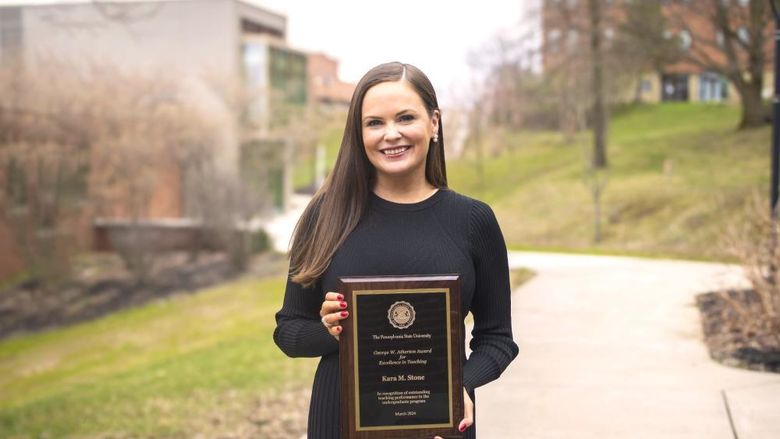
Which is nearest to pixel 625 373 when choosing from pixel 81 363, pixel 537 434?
pixel 537 434

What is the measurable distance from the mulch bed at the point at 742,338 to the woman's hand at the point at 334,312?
526cm

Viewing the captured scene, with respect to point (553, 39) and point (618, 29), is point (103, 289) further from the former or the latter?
point (618, 29)

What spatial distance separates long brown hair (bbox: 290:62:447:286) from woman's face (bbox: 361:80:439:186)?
1.0 inches

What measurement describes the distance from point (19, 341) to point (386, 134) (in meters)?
19.3

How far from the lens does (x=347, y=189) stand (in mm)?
2264

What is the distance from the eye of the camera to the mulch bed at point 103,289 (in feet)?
70.0

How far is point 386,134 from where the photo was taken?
7.13 feet

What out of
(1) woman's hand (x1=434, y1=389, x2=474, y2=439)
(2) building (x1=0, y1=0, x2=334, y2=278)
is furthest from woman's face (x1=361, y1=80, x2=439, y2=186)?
(2) building (x1=0, y1=0, x2=334, y2=278)

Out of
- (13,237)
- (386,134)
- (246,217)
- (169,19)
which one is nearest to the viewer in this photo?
(386,134)

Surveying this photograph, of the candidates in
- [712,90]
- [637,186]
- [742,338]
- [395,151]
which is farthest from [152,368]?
[712,90]

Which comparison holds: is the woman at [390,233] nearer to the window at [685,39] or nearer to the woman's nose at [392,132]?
the woman's nose at [392,132]

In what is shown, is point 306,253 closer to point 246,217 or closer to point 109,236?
point 246,217

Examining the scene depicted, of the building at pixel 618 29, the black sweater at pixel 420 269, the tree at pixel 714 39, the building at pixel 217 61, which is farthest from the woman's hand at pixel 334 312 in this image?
the building at pixel 217 61

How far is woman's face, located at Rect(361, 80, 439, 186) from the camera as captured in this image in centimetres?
216
